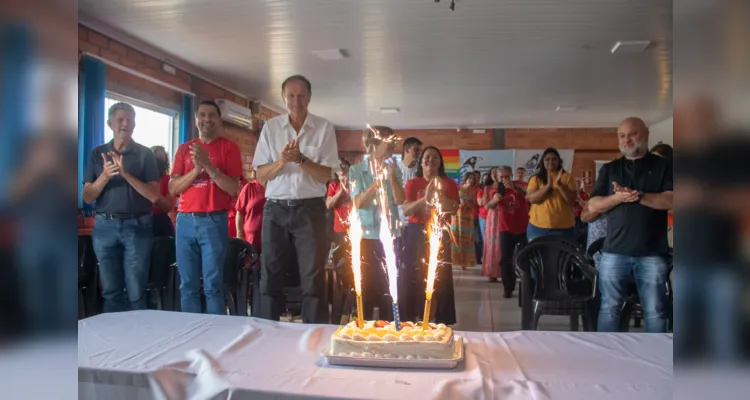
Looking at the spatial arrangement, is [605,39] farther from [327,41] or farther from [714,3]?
[714,3]

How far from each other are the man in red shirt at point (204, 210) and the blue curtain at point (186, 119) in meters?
3.18

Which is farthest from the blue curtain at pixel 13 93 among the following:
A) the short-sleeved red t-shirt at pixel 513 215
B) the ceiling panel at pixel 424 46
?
the short-sleeved red t-shirt at pixel 513 215

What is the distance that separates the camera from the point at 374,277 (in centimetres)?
318

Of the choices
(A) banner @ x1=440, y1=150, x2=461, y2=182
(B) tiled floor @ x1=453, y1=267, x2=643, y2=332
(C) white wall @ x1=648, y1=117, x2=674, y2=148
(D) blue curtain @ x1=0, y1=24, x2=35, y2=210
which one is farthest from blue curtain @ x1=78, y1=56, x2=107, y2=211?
(C) white wall @ x1=648, y1=117, x2=674, y2=148

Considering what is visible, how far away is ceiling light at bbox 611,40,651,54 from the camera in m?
4.88

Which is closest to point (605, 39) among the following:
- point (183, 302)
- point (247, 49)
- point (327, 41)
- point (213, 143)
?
point (327, 41)

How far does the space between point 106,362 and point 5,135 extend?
0.95 metres

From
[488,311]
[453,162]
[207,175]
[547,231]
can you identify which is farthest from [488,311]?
[453,162]

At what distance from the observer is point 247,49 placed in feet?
17.0

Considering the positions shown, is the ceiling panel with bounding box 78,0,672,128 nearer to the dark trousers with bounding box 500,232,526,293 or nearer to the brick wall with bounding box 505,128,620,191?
the dark trousers with bounding box 500,232,526,293

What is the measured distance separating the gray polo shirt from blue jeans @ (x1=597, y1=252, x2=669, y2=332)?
245cm

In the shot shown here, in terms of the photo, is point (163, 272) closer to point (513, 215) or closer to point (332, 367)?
point (332, 367)

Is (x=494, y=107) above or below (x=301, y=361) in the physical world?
above

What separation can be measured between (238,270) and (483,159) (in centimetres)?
801
